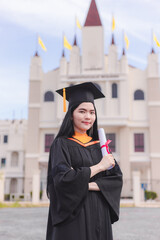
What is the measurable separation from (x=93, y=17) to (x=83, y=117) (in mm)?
25696

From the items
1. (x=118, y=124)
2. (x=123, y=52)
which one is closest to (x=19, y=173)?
(x=118, y=124)

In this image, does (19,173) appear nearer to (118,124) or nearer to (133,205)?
(118,124)

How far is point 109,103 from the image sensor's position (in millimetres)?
24234

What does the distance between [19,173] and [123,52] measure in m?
15.3

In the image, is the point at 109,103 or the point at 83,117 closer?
the point at 83,117

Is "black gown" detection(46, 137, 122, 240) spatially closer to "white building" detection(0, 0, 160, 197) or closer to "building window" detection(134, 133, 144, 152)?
"white building" detection(0, 0, 160, 197)

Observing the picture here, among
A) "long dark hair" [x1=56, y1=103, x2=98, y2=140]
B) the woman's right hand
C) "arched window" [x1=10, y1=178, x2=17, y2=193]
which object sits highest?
"long dark hair" [x1=56, y1=103, x2=98, y2=140]

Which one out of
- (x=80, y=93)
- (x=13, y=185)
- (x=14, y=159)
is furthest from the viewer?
(x=14, y=159)

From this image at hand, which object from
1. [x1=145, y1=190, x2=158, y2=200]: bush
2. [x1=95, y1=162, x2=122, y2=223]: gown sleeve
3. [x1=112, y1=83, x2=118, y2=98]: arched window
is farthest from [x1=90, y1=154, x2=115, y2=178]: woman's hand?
[x1=112, y1=83, x2=118, y2=98]: arched window

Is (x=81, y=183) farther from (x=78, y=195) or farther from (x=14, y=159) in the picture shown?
(x=14, y=159)

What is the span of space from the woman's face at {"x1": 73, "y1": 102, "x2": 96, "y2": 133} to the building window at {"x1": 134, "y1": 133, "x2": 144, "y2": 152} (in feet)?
73.4

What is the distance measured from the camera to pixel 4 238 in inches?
235

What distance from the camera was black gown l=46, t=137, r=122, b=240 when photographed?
7.68ft

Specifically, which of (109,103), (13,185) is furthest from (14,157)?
(109,103)
